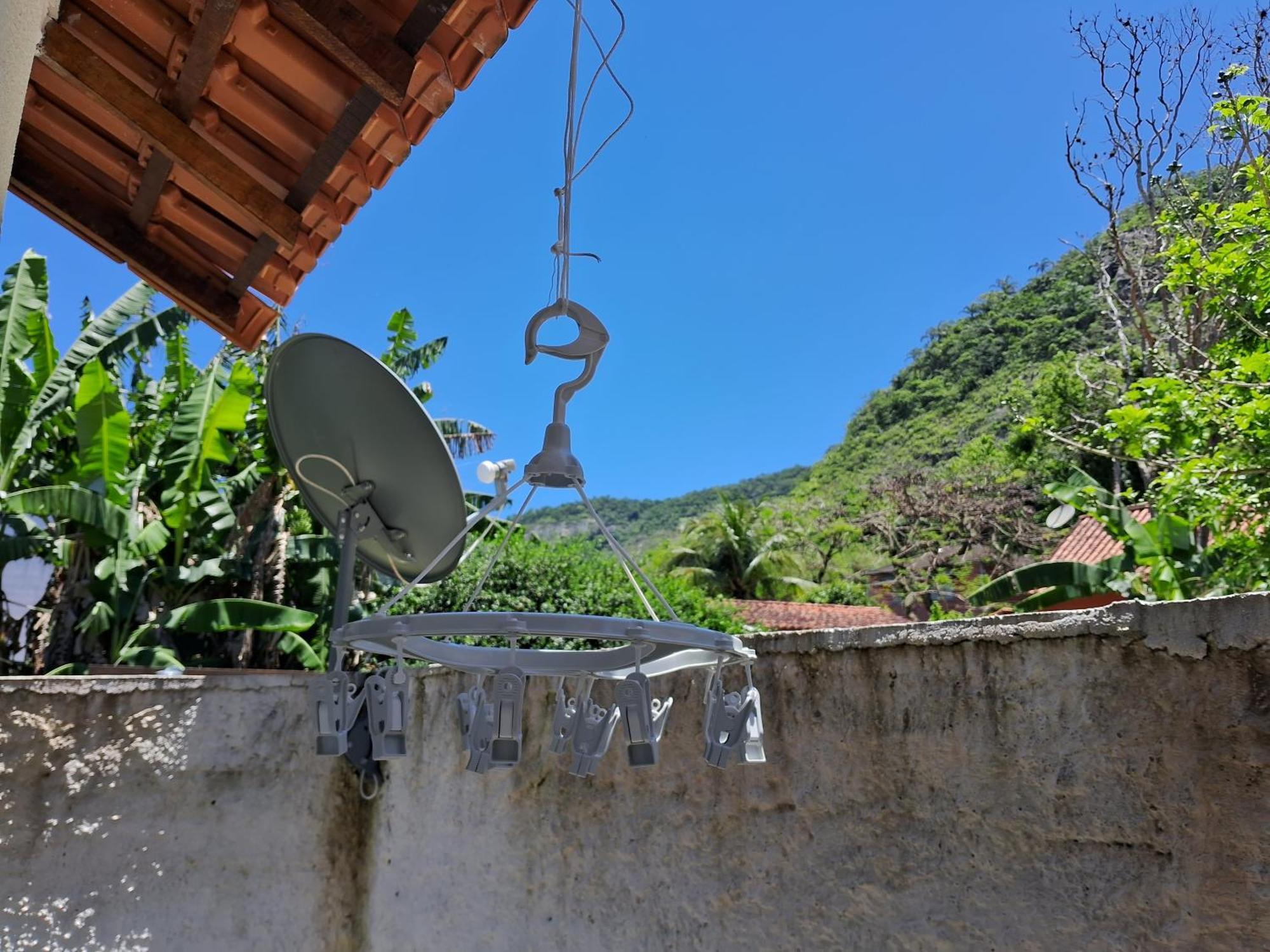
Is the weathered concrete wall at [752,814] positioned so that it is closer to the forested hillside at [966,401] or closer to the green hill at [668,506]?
the forested hillside at [966,401]

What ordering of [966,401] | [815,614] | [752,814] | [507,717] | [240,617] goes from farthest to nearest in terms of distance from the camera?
[966,401]
[815,614]
[240,617]
[752,814]
[507,717]

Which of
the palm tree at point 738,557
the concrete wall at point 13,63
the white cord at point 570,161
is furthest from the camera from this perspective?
the palm tree at point 738,557

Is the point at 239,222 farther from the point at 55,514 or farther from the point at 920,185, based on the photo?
the point at 920,185

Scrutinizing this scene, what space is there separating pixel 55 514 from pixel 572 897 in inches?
241

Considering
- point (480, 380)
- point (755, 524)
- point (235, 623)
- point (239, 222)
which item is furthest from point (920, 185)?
point (239, 222)

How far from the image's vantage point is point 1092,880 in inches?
83.7

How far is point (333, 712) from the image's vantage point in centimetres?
159

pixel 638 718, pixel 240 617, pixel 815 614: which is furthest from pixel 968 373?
pixel 638 718

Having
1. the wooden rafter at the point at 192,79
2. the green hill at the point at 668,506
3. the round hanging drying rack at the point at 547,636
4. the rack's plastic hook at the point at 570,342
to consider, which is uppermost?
the green hill at the point at 668,506

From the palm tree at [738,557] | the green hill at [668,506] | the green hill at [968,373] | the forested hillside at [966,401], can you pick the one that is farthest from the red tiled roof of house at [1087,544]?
the green hill at [668,506]

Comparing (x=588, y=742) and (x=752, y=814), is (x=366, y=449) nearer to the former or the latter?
(x=752, y=814)

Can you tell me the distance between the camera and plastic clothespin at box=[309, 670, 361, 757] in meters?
1.58

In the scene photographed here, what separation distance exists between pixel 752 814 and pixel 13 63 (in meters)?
2.54

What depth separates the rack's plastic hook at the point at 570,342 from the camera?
1.76m
